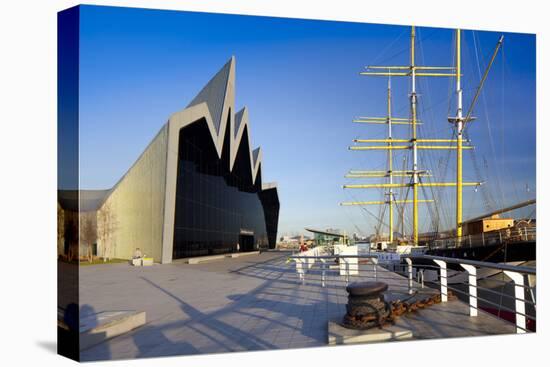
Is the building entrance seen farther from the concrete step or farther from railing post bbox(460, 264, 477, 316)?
railing post bbox(460, 264, 477, 316)

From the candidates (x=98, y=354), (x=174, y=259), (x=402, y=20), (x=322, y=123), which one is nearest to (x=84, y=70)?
(x=98, y=354)

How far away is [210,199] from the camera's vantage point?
24609mm

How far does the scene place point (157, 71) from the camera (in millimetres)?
17516

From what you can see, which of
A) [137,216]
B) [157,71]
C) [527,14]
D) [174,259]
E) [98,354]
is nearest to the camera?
[98,354]

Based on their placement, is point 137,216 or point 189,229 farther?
point 189,229

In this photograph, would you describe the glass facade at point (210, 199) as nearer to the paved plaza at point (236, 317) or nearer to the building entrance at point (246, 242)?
the building entrance at point (246, 242)

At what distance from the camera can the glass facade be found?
20891 millimetres

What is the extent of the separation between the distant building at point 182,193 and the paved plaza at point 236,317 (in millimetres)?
4887

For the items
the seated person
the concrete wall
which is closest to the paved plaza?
the concrete wall

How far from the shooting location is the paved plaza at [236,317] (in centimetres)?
599

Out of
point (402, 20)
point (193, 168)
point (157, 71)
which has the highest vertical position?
point (157, 71)

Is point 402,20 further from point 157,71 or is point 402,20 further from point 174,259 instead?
point 174,259

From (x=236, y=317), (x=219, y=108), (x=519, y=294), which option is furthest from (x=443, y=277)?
(x=219, y=108)
